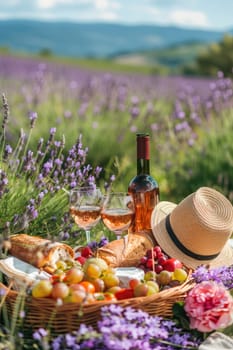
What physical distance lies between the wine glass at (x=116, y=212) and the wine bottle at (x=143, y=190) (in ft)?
1.03

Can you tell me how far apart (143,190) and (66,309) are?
107 centimetres

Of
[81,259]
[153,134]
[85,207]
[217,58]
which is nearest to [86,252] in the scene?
[81,259]

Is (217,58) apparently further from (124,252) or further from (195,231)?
(124,252)

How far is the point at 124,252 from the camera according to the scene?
3203 millimetres

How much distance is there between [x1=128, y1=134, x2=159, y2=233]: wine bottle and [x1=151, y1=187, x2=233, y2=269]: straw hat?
0.32ft

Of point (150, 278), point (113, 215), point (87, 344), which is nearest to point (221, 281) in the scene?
point (150, 278)

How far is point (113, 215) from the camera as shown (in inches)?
121

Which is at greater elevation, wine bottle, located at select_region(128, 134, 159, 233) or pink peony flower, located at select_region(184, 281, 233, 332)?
wine bottle, located at select_region(128, 134, 159, 233)

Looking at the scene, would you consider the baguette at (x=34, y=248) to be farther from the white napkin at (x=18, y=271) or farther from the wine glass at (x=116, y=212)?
the wine glass at (x=116, y=212)

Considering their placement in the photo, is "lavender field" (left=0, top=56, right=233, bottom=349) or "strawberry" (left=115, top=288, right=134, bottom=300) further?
"lavender field" (left=0, top=56, right=233, bottom=349)

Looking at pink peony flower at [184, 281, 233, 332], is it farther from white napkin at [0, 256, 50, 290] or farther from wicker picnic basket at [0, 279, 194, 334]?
white napkin at [0, 256, 50, 290]

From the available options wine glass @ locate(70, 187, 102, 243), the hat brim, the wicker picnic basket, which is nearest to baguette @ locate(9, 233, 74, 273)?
wine glass @ locate(70, 187, 102, 243)

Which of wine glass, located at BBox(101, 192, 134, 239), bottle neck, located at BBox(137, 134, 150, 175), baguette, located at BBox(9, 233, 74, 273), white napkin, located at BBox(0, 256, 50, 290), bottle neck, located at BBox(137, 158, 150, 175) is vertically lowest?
white napkin, located at BBox(0, 256, 50, 290)

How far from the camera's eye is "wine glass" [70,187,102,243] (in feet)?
10.2
